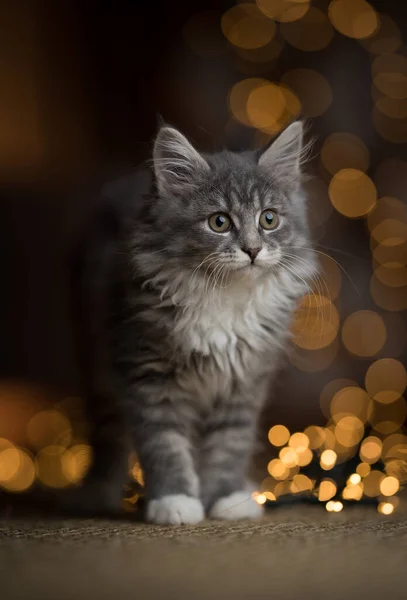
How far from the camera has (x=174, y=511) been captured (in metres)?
1.40

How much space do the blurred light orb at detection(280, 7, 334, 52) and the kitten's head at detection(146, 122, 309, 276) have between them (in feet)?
4.04

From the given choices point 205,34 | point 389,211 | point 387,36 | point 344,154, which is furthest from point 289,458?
point 205,34

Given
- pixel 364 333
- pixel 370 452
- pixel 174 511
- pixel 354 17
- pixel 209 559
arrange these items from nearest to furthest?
pixel 209 559
pixel 174 511
pixel 370 452
pixel 354 17
pixel 364 333

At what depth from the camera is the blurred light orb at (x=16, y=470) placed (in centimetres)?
201

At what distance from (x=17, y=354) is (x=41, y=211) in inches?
21.9

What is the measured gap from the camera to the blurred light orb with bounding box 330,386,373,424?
2.66 meters

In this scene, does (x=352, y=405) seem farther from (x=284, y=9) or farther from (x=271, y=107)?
(x=284, y=9)

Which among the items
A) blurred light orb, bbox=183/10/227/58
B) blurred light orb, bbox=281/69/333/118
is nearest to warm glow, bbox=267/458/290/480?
blurred light orb, bbox=281/69/333/118

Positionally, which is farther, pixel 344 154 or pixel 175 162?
pixel 344 154

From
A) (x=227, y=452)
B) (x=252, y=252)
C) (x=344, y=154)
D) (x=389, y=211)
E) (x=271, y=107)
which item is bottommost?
(x=227, y=452)

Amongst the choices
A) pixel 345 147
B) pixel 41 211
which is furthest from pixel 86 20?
pixel 345 147

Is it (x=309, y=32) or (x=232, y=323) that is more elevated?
(x=309, y=32)

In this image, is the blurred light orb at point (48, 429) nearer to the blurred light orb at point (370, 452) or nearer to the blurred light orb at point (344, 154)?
the blurred light orb at point (370, 452)

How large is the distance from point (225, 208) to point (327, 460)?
0.60 metres
